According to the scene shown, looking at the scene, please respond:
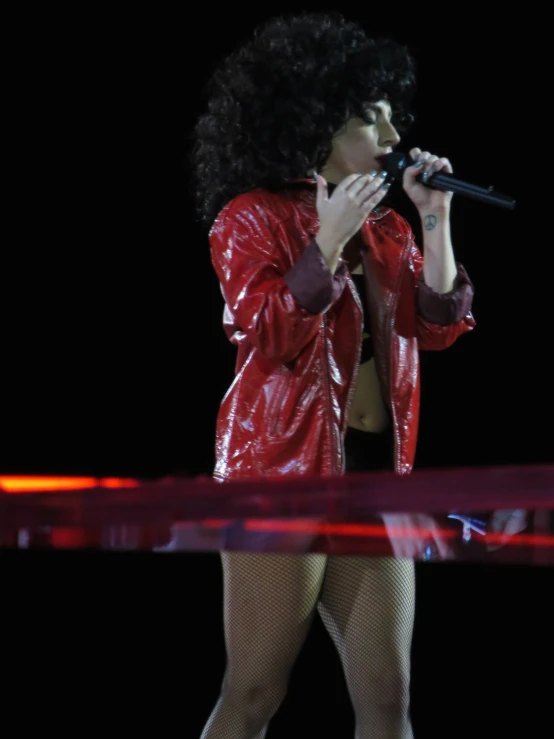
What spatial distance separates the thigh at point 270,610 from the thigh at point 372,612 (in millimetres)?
51

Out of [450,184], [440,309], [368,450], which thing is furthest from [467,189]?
[368,450]

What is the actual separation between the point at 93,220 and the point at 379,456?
1.18 metres

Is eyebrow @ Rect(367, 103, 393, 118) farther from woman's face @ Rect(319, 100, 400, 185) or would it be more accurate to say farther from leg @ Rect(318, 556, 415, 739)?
leg @ Rect(318, 556, 415, 739)

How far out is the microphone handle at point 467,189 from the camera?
1741 millimetres

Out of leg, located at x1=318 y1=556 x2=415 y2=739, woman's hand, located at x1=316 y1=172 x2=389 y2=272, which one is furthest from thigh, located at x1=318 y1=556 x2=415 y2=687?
woman's hand, located at x1=316 y1=172 x2=389 y2=272

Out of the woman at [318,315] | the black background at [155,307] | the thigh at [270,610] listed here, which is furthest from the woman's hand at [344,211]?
the black background at [155,307]

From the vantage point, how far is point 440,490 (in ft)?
4.17

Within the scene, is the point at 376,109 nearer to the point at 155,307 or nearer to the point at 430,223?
the point at 430,223

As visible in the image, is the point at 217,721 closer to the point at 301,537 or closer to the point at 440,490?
the point at 301,537

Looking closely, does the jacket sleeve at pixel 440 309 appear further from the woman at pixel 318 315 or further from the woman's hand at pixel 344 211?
the woman's hand at pixel 344 211

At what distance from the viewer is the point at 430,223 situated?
6.05 feet

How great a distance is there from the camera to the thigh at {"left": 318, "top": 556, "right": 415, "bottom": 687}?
1.68 meters

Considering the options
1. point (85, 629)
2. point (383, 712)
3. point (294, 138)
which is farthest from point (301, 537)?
point (85, 629)

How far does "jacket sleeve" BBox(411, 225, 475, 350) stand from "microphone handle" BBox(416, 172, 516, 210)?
0.14 m
